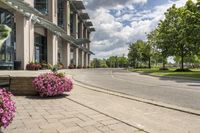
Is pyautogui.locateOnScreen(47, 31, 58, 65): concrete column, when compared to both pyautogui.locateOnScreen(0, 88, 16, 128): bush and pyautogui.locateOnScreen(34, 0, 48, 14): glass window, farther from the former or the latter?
pyautogui.locateOnScreen(0, 88, 16, 128): bush

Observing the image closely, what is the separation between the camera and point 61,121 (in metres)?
6.79

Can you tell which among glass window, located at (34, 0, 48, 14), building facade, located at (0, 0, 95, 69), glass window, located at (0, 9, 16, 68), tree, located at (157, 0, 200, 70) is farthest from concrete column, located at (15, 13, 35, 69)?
tree, located at (157, 0, 200, 70)

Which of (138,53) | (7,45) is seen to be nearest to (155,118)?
(7,45)

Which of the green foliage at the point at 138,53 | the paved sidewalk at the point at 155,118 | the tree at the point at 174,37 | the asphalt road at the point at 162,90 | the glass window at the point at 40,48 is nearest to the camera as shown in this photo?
the paved sidewalk at the point at 155,118

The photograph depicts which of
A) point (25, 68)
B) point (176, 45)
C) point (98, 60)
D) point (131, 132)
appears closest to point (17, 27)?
point (25, 68)

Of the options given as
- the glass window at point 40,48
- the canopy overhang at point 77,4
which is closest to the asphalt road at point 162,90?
the glass window at point 40,48

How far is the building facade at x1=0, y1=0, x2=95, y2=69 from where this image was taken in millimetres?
29891

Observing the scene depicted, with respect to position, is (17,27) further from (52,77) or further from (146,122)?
(146,122)

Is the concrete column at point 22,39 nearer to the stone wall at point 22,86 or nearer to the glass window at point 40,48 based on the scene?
the glass window at point 40,48

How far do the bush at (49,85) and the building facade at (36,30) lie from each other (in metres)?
4.70

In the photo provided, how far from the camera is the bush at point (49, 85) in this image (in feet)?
35.8

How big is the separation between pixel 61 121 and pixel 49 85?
13.9ft

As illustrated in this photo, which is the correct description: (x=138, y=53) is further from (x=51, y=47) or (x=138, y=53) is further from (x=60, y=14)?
(x=51, y=47)

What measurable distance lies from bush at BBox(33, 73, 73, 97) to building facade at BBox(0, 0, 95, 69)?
470 cm
